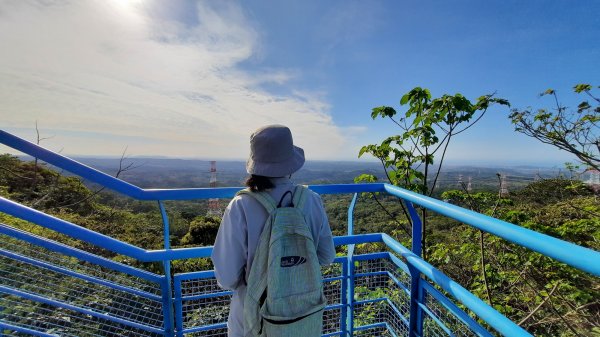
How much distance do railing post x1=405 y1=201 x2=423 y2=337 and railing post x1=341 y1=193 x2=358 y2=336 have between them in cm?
39

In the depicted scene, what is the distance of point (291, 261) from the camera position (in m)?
1.12

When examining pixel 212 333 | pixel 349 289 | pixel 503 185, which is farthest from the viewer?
pixel 503 185

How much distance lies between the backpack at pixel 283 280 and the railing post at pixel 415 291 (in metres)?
0.67

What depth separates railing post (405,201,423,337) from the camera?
1591mm

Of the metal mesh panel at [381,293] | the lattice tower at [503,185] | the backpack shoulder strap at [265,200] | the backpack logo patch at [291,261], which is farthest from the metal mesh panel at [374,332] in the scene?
the lattice tower at [503,185]

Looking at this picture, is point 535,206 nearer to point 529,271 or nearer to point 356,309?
point 529,271

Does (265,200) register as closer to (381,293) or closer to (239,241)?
(239,241)

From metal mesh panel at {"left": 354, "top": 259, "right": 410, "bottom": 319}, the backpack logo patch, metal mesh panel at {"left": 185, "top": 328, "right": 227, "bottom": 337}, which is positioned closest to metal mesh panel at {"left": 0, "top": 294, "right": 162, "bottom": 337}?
metal mesh panel at {"left": 185, "top": 328, "right": 227, "bottom": 337}

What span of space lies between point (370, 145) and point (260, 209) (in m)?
3.12

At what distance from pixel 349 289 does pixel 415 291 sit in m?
0.45

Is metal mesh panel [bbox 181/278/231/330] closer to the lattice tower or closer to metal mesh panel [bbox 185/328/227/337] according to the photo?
metal mesh panel [bbox 185/328/227/337]

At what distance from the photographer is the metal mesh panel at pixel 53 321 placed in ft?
4.71

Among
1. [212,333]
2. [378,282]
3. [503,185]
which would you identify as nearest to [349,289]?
[378,282]

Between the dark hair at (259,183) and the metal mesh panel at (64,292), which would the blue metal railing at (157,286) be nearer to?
the metal mesh panel at (64,292)
